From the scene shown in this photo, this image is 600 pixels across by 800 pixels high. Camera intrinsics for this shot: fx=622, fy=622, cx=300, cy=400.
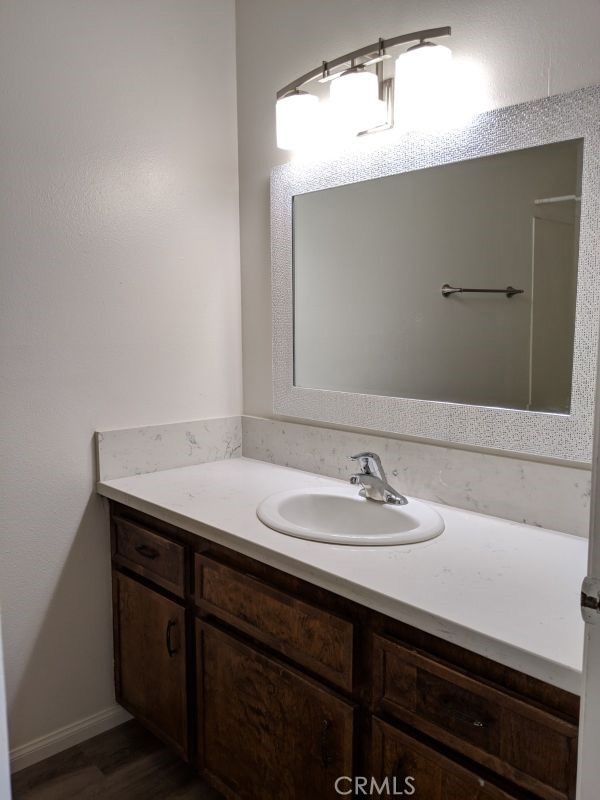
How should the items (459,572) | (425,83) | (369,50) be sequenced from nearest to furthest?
(459,572) → (425,83) → (369,50)

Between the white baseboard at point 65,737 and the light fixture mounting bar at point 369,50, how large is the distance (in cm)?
199

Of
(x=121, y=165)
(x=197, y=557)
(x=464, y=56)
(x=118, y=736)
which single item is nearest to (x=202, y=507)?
(x=197, y=557)

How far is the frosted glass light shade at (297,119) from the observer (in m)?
1.82

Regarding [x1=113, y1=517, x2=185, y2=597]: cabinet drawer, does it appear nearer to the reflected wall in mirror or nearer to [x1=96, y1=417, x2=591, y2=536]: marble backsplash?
[x1=96, y1=417, x2=591, y2=536]: marble backsplash

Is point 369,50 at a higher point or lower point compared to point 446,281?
higher

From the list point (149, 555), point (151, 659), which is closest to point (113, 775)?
point (151, 659)

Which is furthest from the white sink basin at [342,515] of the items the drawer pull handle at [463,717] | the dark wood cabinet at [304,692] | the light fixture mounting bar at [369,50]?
the light fixture mounting bar at [369,50]

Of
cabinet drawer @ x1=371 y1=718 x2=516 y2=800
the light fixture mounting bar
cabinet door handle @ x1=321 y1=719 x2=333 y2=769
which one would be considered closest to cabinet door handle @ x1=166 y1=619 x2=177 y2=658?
cabinet door handle @ x1=321 y1=719 x2=333 y2=769

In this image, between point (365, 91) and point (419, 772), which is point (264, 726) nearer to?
point (419, 772)

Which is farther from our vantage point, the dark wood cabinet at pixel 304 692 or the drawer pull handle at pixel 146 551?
the drawer pull handle at pixel 146 551

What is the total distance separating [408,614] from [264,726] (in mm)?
558

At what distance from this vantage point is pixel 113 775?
178cm

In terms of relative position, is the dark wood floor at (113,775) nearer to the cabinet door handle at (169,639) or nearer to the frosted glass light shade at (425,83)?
the cabinet door handle at (169,639)

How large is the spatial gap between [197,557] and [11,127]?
1230 millimetres
